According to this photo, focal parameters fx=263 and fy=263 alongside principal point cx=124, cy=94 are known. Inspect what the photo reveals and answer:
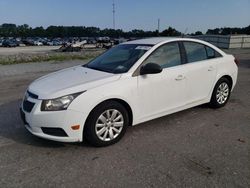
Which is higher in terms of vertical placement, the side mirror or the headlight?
the side mirror

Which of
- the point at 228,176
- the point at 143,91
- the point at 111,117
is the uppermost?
the point at 143,91

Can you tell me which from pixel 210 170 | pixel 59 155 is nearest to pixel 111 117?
pixel 59 155

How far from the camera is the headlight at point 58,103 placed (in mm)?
3535

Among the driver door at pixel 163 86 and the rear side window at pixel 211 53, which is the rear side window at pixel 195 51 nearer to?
the rear side window at pixel 211 53

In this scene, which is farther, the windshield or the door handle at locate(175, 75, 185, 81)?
the door handle at locate(175, 75, 185, 81)

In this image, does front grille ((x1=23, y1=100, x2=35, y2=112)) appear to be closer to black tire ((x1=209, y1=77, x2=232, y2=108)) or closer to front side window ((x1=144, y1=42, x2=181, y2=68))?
front side window ((x1=144, y1=42, x2=181, y2=68))

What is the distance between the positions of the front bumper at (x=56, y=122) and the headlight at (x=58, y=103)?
0.06 metres

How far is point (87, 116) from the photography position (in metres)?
3.65

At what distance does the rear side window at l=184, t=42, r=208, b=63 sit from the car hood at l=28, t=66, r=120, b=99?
1659mm

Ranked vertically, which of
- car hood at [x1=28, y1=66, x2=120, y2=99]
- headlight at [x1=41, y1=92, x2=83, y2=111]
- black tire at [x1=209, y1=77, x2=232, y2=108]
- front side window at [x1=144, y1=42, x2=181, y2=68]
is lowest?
black tire at [x1=209, y1=77, x2=232, y2=108]

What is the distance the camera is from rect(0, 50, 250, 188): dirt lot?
9.93 ft

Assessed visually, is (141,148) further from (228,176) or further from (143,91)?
(228,176)

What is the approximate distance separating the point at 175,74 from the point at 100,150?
71.5 inches

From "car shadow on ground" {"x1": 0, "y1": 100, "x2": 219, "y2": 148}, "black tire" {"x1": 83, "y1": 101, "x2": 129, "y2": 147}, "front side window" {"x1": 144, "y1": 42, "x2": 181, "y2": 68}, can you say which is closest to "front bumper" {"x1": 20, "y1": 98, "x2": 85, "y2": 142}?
"black tire" {"x1": 83, "y1": 101, "x2": 129, "y2": 147}
